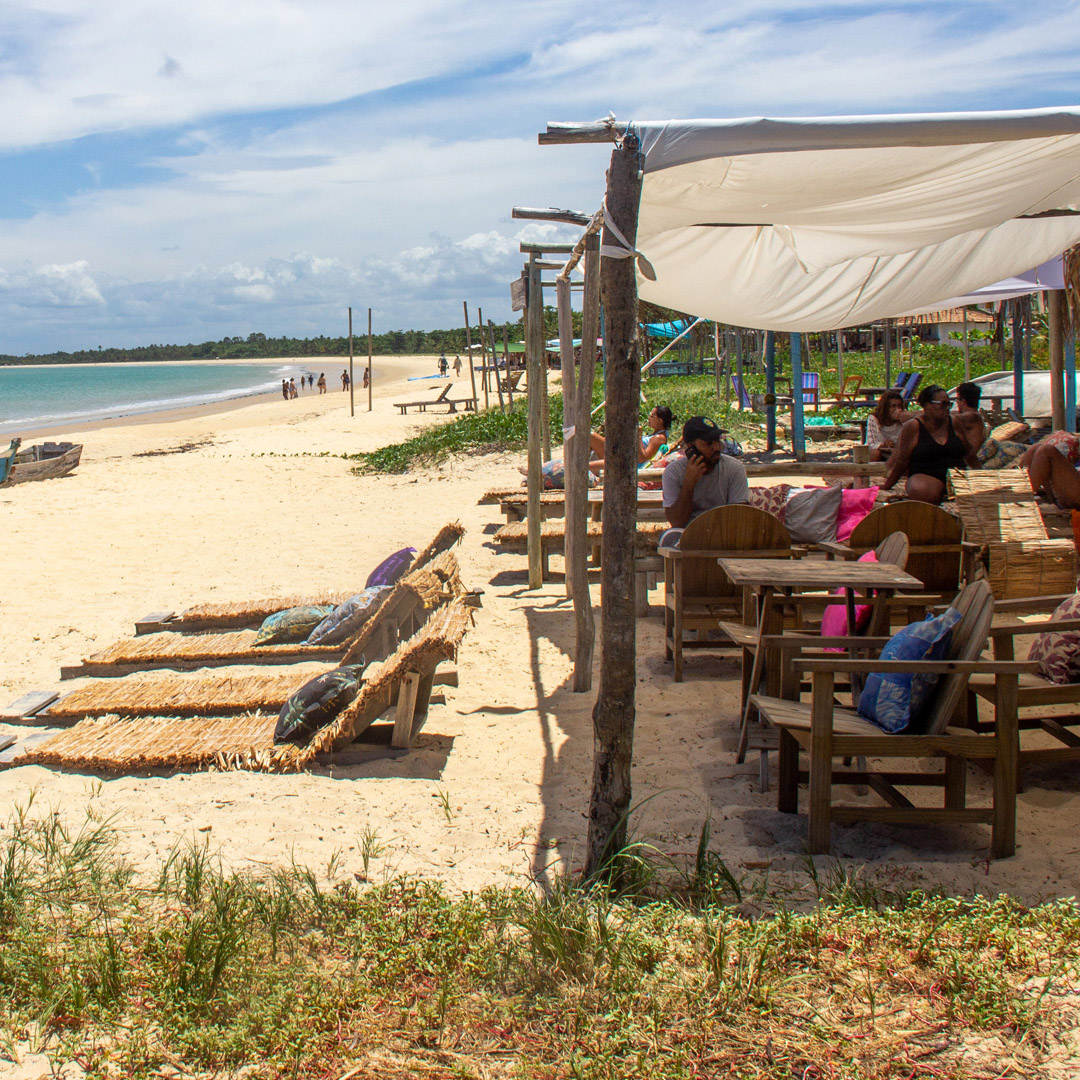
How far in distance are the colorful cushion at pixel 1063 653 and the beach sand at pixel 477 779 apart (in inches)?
17.0

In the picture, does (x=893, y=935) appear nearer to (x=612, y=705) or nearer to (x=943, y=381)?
(x=612, y=705)

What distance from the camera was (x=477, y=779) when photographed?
387 centimetres

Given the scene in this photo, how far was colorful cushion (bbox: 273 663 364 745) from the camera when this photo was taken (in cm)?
419

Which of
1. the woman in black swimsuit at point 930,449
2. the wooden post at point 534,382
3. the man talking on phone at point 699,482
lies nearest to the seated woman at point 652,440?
the wooden post at point 534,382

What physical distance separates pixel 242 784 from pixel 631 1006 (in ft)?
6.79

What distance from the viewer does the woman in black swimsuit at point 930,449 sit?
6863 mm

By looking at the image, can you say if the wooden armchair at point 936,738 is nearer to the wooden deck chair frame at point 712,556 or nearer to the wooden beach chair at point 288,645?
the wooden deck chair frame at point 712,556

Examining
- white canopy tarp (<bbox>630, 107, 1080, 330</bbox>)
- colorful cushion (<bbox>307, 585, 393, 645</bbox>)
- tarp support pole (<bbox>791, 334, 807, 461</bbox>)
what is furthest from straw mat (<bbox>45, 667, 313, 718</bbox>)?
tarp support pole (<bbox>791, 334, 807, 461</bbox>)

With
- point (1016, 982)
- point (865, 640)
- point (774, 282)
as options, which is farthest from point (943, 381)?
point (1016, 982)

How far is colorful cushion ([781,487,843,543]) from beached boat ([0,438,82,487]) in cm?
1362

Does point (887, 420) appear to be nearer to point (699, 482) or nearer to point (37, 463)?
point (699, 482)

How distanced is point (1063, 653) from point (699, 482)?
230 cm

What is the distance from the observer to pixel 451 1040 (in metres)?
2.24

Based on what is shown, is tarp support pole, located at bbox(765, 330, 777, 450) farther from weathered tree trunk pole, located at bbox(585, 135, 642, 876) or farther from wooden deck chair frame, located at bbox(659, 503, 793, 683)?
weathered tree trunk pole, located at bbox(585, 135, 642, 876)
